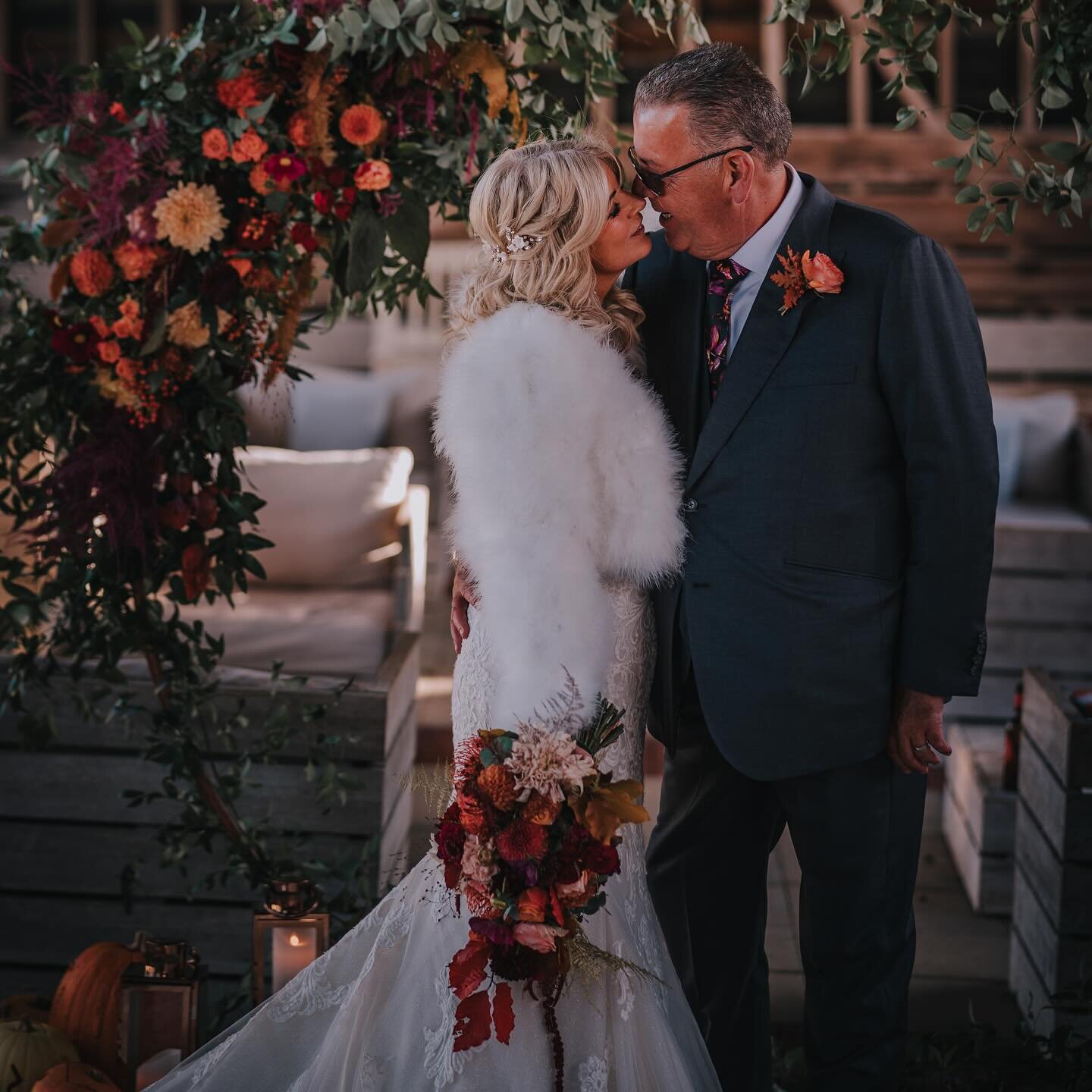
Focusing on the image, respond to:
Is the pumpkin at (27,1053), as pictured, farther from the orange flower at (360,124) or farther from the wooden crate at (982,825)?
the wooden crate at (982,825)

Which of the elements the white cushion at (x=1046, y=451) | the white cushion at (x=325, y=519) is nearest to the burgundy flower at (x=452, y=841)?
the white cushion at (x=325, y=519)

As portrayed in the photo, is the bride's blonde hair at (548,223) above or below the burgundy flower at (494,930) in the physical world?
above

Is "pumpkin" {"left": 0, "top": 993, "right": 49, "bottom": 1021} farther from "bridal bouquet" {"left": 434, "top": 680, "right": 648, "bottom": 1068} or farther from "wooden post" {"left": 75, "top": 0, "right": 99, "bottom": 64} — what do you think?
"wooden post" {"left": 75, "top": 0, "right": 99, "bottom": 64}

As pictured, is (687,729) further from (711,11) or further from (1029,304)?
(711,11)

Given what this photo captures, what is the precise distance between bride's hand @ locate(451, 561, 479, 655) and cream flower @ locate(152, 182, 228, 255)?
734 mm

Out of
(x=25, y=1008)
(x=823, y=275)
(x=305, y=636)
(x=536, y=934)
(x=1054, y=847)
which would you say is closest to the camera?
(x=536, y=934)

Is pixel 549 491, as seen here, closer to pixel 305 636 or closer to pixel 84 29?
pixel 305 636

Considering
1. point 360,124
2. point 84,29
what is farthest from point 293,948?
point 84,29

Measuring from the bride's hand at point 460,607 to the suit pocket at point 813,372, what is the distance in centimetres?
58

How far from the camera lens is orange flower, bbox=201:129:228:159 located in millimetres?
2137

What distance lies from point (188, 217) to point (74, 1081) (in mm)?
1440

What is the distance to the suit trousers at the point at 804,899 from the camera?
1.82 metres

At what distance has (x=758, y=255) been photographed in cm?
186

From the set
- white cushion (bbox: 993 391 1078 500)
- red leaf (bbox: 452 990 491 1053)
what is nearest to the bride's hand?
red leaf (bbox: 452 990 491 1053)
